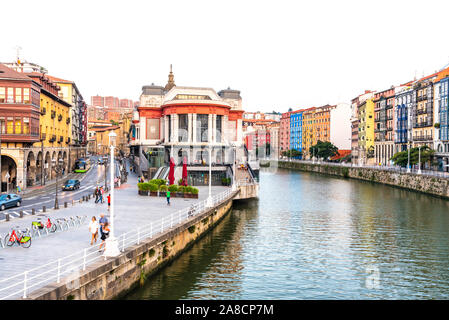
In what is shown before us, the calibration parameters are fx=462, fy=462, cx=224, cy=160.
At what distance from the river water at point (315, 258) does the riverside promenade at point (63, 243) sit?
3.83 meters

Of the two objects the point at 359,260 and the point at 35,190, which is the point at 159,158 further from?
the point at 359,260

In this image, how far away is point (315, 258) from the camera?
100 ft

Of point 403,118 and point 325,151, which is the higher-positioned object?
point 403,118

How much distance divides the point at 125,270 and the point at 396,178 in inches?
2957

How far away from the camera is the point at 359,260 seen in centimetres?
3020

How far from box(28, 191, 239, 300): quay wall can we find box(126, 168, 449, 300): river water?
2.37 feet

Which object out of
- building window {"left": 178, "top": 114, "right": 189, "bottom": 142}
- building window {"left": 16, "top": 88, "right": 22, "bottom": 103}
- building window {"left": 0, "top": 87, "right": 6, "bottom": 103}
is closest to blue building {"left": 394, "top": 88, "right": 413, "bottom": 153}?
building window {"left": 178, "top": 114, "right": 189, "bottom": 142}

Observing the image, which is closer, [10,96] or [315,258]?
[315,258]

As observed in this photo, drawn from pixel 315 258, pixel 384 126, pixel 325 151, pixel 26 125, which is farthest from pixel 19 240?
pixel 325 151

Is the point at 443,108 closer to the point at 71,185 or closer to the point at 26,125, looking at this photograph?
the point at 71,185

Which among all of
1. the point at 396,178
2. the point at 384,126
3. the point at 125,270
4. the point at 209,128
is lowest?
the point at 125,270

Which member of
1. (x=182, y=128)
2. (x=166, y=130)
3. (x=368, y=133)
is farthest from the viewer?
(x=368, y=133)

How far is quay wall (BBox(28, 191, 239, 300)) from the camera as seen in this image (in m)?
16.6

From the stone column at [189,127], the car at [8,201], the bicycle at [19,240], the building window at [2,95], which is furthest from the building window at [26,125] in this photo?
the bicycle at [19,240]
